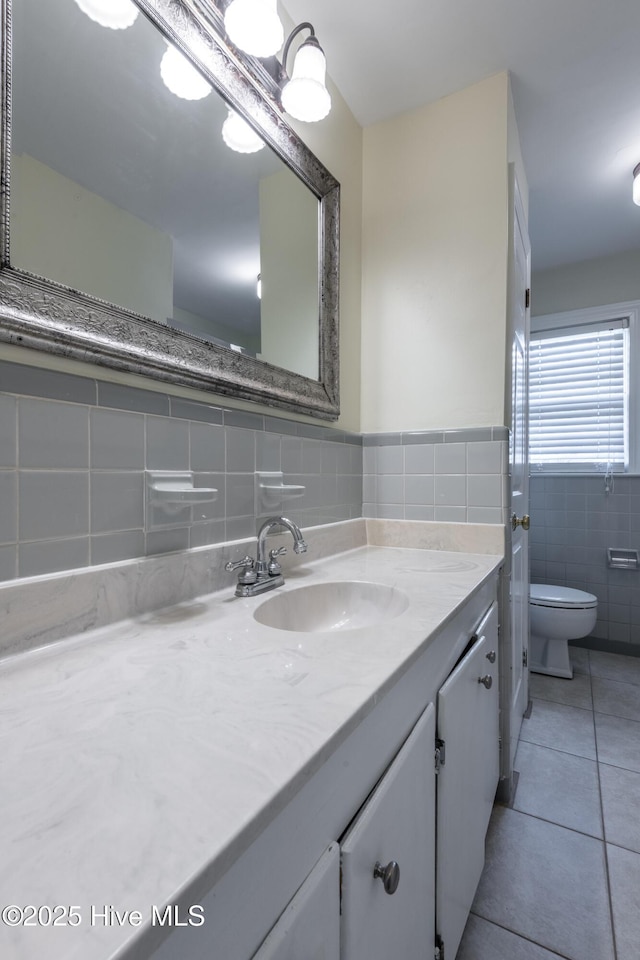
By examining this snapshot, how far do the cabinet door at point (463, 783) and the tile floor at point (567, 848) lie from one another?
15 cm

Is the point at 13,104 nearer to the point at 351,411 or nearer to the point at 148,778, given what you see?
the point at 148,778

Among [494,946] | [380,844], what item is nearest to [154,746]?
[380,844]

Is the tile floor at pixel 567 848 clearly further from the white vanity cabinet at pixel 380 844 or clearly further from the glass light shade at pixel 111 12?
the glass light shade at pixel 111 12

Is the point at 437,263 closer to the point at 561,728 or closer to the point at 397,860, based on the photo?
the point at 397,860

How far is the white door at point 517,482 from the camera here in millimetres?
1437

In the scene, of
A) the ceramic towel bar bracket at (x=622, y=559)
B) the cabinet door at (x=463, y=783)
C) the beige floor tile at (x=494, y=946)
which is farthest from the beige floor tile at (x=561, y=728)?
the ceramic towel bar bracket at (x=622, y=559)

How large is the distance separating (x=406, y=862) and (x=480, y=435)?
3.71ft

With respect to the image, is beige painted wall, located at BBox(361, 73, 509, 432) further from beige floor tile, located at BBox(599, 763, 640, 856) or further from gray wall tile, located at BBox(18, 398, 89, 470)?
beige floor tile, located at BBox(599, 763, 640, 856)

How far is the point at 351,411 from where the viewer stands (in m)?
1.59

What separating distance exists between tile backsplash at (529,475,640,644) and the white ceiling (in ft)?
5.18

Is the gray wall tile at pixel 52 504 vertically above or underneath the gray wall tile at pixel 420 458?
underneath

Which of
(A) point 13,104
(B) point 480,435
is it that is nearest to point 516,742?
(B) point 480,435

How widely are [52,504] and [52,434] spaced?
0.11 m

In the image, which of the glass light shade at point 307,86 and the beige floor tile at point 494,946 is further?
the glass light shade at point 307,86
